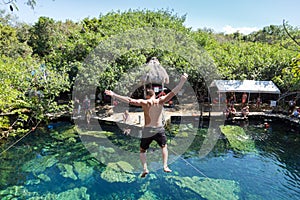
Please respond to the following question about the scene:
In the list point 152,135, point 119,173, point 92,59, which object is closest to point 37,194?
point 119,173

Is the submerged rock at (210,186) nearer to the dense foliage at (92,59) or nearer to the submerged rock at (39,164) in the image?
the submerged rock at (39,164)

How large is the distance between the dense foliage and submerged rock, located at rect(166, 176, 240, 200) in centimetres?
754

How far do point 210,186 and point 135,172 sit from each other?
10.4 ft

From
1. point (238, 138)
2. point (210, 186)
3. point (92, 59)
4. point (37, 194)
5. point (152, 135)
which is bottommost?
point (37, 194)

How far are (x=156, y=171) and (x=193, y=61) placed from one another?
9787 mm

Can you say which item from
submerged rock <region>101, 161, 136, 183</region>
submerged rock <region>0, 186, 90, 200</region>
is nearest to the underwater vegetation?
submerged rock <region>101, 161, 136, 183</region>

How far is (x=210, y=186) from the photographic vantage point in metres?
8.96

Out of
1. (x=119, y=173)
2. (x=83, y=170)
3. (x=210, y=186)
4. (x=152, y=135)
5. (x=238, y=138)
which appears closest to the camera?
(x=152, y=135)

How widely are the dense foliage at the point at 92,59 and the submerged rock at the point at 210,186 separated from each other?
7.54 meters

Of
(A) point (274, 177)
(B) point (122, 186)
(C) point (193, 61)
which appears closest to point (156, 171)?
(B) point (122, 186)

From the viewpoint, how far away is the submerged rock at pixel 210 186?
844 cm

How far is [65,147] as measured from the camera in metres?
12.2

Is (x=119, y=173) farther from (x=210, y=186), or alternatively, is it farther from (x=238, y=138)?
(x=238, y=138)

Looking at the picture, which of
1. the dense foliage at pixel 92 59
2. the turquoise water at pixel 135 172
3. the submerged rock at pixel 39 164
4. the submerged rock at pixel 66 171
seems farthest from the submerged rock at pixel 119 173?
the dense foliage at pixel 92 59
